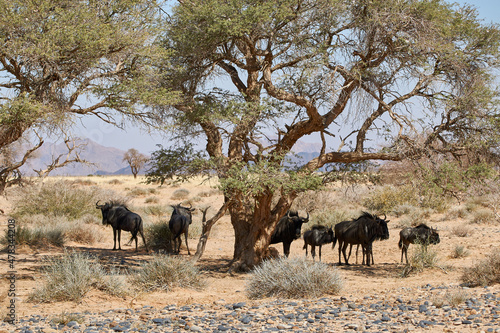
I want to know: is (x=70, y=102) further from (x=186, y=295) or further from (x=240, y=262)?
(x=240, y=262)

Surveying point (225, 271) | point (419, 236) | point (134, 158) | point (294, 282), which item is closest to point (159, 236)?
point (225, 271)

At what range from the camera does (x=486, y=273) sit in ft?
31.1

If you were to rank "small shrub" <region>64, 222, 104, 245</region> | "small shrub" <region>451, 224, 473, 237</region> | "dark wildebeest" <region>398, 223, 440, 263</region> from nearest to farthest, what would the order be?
"dark wildebeest" <region>398, 223, 440, 263</region> < "small shrub" <region>451, 224, 473, 237</region> < "small shrub" <region>64, 222, 104, 245</region>

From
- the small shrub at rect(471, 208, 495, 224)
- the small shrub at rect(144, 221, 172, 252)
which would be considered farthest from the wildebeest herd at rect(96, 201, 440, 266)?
the small shrub at rect(471, 208, 495, 224)

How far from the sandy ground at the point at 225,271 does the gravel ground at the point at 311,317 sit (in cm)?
78

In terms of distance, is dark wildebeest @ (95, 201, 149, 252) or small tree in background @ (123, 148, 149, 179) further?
small tree in background @ (123, 148, 149, 179)

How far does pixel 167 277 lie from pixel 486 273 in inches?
233

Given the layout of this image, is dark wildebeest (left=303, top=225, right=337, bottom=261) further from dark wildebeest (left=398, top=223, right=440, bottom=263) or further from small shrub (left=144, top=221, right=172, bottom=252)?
small shrub (left=144, top=221, right=172, bottom=252)

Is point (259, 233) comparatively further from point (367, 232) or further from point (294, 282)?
point (294, 282)

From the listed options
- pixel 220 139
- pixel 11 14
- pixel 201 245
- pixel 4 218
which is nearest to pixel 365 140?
pixel 220 139

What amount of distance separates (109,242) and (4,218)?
308 inches

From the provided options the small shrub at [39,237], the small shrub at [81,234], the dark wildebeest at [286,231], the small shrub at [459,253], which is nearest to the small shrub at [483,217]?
the small shrub at [459,253]

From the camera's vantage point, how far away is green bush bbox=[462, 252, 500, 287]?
9.34 m

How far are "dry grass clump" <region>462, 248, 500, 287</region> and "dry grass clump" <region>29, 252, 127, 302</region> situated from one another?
6.35 m
